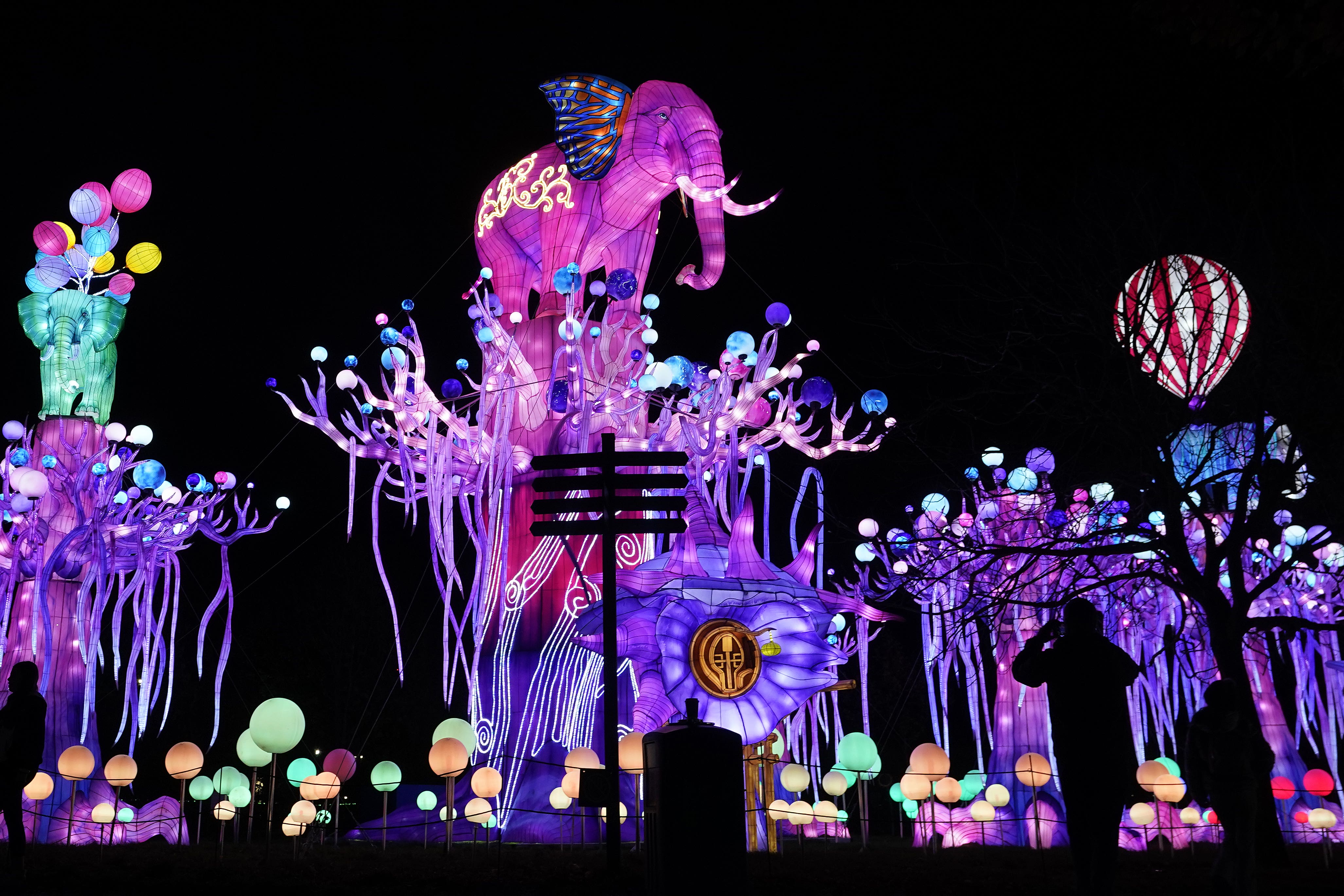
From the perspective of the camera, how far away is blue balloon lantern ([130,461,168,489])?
1794cm

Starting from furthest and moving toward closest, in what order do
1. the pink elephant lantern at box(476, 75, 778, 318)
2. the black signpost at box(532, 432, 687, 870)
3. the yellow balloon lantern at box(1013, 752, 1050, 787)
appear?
1. the pink elephant lantern at box(476, 75, 778, 318)
2. the yellow balloon lantern at box(1013, 752, 1050, 787)
3. the black signpost at box(532, 432, 687, 870)

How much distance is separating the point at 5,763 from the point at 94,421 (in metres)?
11.2

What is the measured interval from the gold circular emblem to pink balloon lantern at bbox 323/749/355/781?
16.1 ft

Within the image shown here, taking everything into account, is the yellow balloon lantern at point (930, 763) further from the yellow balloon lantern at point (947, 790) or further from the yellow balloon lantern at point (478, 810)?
the yellow balloon lantern at point (478, 810)

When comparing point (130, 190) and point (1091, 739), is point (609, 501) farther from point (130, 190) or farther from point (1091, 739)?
point (130, 190)

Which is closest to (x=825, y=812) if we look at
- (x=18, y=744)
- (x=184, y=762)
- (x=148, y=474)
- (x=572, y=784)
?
(x=572, y=784)

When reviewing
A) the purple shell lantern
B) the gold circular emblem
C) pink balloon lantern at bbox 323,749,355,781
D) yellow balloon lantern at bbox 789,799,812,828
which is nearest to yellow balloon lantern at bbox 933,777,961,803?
yellow balloon lantern at bbox 789,799,812,828

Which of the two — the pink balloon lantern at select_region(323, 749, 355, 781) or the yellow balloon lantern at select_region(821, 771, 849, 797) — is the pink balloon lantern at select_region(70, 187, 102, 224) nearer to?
the pink balloon lantern at select_region(323, 749, 355, 781)

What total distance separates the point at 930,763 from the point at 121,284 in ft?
46.6

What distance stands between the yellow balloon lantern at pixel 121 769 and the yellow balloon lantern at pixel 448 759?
3749 millimetres

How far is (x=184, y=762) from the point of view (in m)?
14.2

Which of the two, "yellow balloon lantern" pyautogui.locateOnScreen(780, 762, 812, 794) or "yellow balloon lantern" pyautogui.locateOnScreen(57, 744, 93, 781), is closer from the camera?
"yellow balloon lantern" pyautogui.locateOnScreen(57, 744, 93, 781)

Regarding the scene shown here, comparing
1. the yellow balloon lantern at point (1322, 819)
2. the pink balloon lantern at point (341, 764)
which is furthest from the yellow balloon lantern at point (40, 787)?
the yellow balloon lantern at point (1322, 819)

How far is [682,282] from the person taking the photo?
19.7 m
